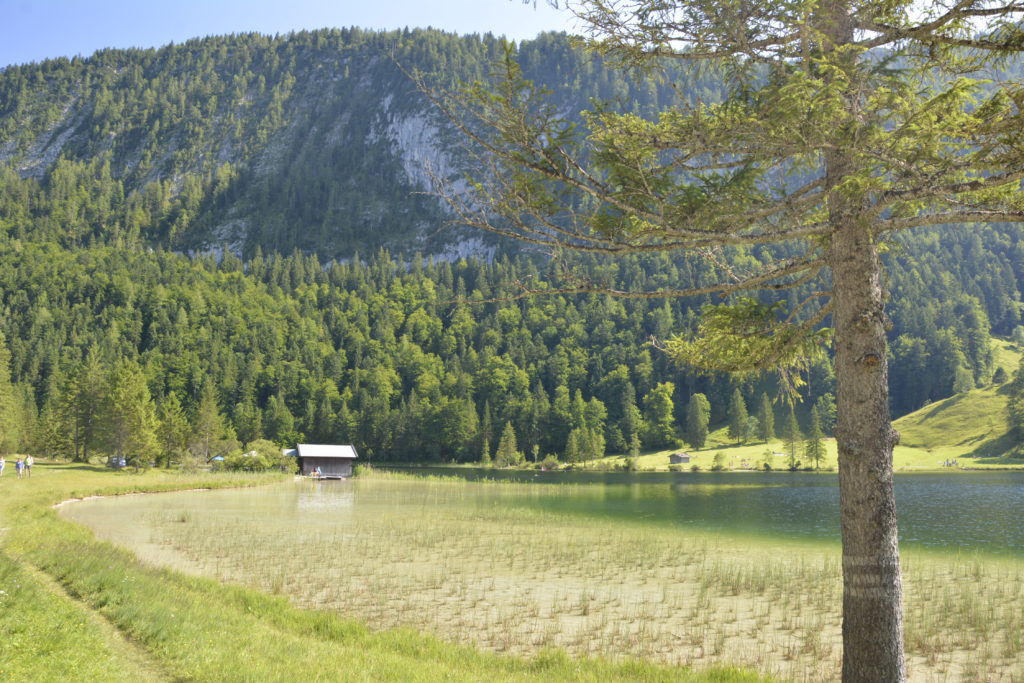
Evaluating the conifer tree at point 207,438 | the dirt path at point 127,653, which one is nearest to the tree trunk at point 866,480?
the dirt path at point 127,653

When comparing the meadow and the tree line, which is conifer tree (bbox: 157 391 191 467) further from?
the meadow

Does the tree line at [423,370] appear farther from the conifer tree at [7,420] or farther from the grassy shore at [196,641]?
the grassy shore at [196,641]

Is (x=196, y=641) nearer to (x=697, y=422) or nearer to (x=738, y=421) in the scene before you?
(x=697, y=422)

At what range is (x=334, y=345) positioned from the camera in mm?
196875

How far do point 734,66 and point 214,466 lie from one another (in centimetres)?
10025

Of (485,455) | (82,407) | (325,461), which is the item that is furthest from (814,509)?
(485,455)

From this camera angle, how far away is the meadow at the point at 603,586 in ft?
45.9

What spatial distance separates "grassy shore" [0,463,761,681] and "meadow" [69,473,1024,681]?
165 cm

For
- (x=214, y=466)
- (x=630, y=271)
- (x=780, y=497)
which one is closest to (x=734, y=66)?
(x=780, y=497)

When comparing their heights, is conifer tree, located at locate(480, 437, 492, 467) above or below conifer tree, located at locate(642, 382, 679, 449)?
below

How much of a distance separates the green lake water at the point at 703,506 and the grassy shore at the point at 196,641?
17.6 meters

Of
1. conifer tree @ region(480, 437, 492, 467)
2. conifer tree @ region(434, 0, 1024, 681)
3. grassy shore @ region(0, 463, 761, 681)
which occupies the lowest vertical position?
conifer tree @ region(480, 437, 492, 467)

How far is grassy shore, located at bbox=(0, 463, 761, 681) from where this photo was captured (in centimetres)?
864

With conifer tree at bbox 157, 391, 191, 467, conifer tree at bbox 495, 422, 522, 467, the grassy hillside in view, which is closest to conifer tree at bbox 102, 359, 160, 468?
conifer tree at bbox 157, 391, 191, 467
